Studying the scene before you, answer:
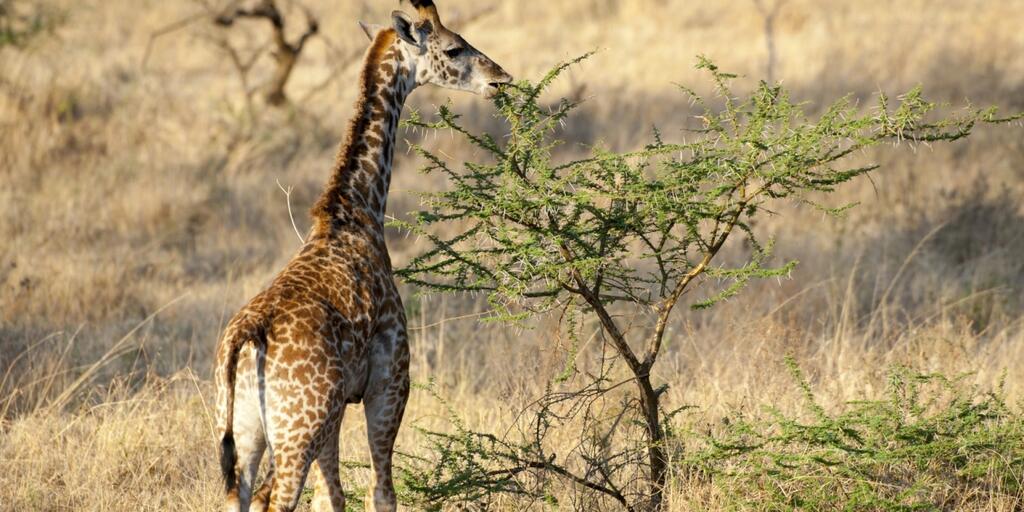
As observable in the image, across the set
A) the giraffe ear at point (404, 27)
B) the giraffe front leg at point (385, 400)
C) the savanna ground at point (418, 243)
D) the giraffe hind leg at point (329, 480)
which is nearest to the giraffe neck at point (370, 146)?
the giraffe ear at point (404, 27)

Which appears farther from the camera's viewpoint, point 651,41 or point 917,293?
point 651,41

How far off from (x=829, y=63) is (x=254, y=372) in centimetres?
1503

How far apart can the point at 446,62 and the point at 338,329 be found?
1.91 meters

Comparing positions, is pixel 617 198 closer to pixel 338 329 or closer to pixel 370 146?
pixel 370 146

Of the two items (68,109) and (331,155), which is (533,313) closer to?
→ (331,155)

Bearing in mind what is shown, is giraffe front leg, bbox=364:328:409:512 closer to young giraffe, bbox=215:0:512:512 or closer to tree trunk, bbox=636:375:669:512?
young giraffe, bbox=215:0:512:512

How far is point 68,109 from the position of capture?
585 inches

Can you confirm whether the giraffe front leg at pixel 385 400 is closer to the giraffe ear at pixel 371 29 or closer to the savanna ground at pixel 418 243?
the savanna ground at pixel 418 243

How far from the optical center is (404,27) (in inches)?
233

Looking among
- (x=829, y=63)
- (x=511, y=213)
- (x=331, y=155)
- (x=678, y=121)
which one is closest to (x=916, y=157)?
(x=678, y=121)

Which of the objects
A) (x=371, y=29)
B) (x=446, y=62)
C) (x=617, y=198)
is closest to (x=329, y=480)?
(x=617, y=198)

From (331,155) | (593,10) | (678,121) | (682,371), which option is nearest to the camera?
(682,371)

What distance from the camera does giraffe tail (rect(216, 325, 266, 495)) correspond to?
440 cm

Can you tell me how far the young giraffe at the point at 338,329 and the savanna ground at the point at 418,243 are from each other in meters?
1.00
